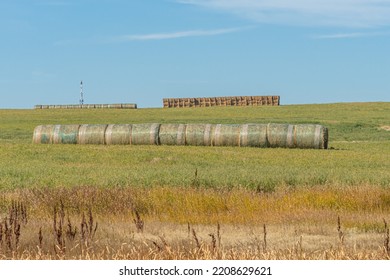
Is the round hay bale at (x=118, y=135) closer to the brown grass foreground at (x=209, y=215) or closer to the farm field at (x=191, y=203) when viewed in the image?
the farm field at (x=191, y=203)

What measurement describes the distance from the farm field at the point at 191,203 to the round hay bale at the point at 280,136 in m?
0.97

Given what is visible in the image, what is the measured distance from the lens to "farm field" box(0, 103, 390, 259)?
379 inches

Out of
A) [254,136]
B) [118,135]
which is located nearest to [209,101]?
[118,135]

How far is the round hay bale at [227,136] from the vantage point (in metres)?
31.4

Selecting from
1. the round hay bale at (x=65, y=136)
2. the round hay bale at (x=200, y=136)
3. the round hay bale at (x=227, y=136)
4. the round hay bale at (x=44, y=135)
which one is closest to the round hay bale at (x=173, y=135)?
Answer: the round hay bale at (x=200, y=136)

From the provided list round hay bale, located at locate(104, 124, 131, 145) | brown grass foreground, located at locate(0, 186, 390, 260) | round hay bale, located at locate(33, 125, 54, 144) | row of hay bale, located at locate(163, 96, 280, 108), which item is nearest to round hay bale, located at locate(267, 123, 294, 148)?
round hay bale, located at locate(104, 124, 131, 145)

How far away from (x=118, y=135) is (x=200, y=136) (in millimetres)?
3482

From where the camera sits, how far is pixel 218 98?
83.5m

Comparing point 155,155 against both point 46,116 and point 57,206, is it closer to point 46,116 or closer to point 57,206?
point 57,206

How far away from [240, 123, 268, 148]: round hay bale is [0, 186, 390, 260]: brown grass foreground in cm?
1353

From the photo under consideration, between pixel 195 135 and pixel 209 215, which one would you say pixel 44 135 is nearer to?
pixel 195 135

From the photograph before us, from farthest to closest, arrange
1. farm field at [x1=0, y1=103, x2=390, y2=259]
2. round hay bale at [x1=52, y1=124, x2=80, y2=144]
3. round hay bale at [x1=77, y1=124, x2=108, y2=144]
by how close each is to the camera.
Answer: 1. round hay bale at [x1=52, y1=124, x2=80, y2=144]
2. round hay bale at [x1=77, y1=124, x2=108, y2=144]
3. farm field at [x1=0, y1=103, x2=390, y2=259]

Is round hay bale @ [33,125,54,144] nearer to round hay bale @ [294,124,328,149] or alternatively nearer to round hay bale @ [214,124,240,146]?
round hay bale @ [214,124,240,146]

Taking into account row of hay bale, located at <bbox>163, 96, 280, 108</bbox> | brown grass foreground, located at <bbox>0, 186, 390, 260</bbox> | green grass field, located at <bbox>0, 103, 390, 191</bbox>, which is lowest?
row of hay bale, located at <bbox>163, 96, 280, 108</bbox>
